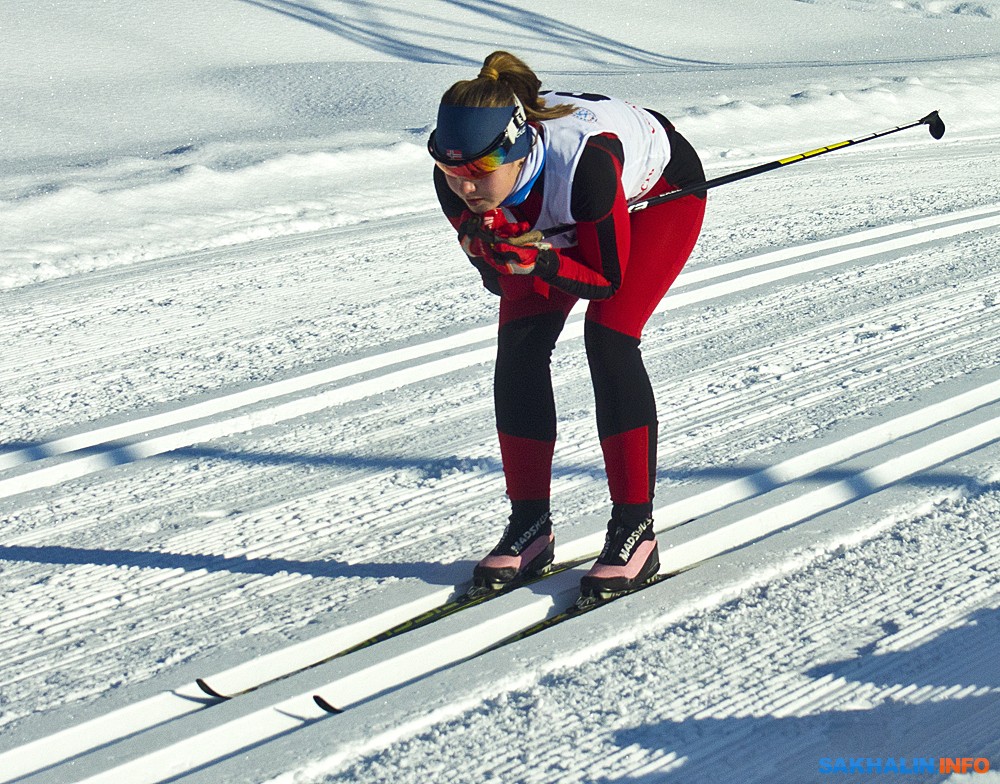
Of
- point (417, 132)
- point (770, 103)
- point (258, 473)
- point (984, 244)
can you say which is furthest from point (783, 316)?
point (770, 103)

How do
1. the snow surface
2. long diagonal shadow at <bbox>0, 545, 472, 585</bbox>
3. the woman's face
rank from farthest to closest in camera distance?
long diagonal shadow at <bbox>0, 545, 472, 585</bbox> → the woman's face → the snow surface

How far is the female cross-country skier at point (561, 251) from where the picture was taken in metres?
2.56

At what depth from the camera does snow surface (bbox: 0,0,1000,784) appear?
2.47 metres

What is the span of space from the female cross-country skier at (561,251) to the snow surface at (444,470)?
0.86 feet

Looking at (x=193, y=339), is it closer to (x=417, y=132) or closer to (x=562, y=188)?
(x=562, y=188)

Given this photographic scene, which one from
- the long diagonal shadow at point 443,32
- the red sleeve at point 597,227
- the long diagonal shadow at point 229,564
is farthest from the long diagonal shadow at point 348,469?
the long diagonal shadow at point 443,32

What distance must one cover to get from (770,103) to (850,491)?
920cm

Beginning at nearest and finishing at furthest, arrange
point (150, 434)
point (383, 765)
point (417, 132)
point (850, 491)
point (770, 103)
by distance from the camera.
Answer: point (383, 765), point (850, 491), point (150, 434), point (417, 132), point (770, 103)

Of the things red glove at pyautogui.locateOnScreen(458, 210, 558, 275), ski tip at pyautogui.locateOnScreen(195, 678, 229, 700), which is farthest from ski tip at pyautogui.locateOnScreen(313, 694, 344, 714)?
red glove at pyautogui.locateOnScreen(458, 210, 558, 275)

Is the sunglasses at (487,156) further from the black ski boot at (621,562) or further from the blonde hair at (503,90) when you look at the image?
the black ski boot at (621,562)

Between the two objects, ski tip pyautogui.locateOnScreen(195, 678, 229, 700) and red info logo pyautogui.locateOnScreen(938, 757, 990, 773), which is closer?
red info logo pyautogui.locateOnScreen(938, 757, 990, 773)

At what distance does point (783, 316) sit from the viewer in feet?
17.2

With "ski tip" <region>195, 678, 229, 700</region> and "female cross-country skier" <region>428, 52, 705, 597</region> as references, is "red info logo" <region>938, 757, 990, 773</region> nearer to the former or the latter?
"female cross-country skier" <region>428, 52, 705, 597</region>

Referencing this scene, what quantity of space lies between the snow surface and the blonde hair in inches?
47.9
